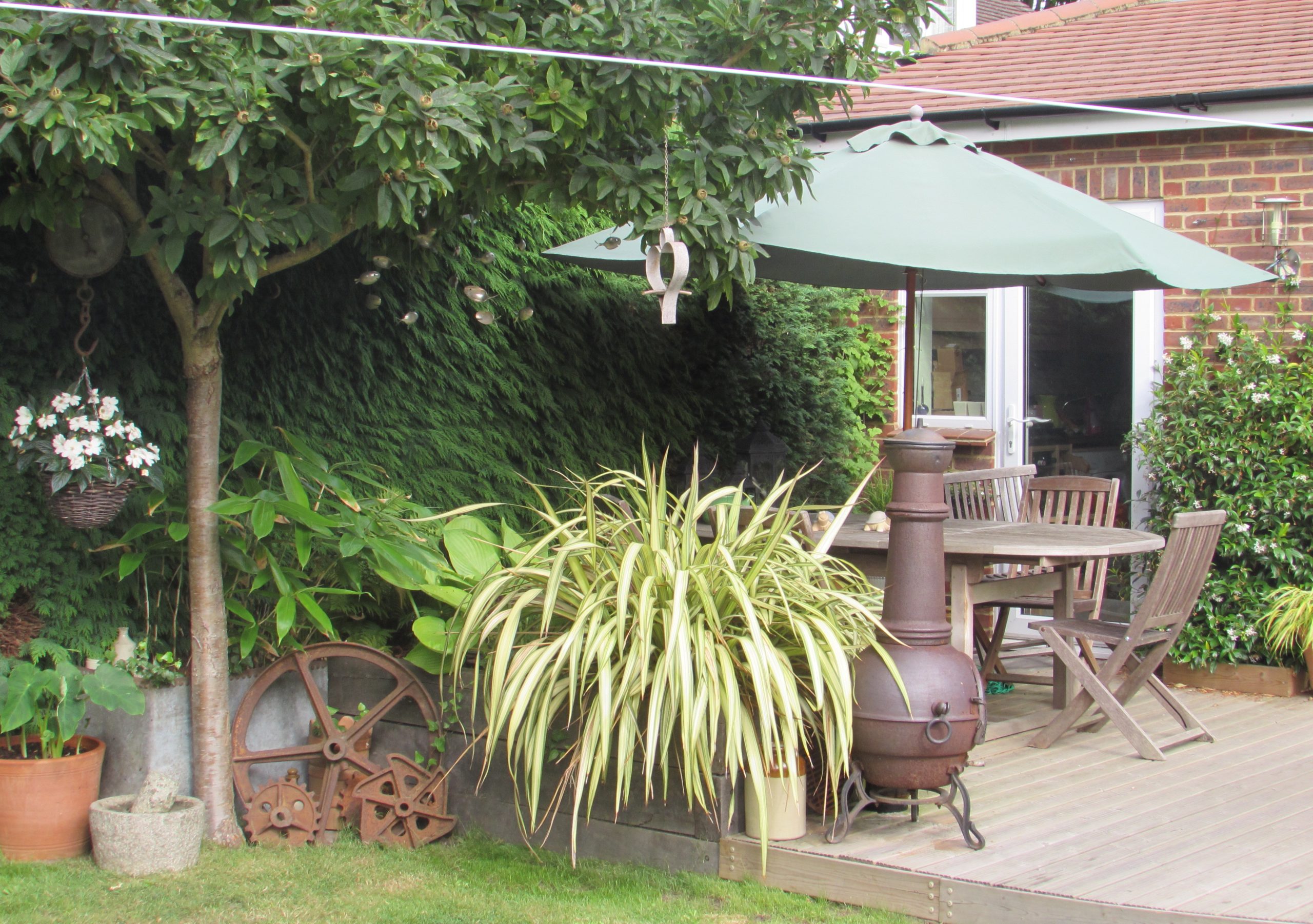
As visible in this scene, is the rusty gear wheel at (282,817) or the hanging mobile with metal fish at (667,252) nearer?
the hanging mobile with metal fish at (667,252)

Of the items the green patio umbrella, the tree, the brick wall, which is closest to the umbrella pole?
the green patio umbrella

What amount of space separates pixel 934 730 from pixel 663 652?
0.79 meters

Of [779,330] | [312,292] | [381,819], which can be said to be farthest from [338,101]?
[779,330]

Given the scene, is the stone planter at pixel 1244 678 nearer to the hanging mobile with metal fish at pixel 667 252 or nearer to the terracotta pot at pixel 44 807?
the hanging mobile with metal fish at pixel 667 252

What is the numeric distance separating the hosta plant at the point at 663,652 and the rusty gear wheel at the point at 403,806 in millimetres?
219

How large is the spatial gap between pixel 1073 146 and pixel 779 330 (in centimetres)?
191

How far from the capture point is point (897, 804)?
3.69m

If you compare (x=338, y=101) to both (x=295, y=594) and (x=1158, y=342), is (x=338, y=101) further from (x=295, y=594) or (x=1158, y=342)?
(x=1158, y=342)

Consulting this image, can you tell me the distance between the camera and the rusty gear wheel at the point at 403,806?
157 inches

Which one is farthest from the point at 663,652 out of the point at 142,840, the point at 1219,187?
the point at 1219,187

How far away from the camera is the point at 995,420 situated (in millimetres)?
7324

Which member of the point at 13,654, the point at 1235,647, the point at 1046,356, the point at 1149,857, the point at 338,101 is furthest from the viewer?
the point at 1046,356

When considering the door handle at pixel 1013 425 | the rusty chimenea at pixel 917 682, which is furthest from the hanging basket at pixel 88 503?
the door handle at pixel 1013 425

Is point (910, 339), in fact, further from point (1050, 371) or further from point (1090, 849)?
point (1050, 371)
